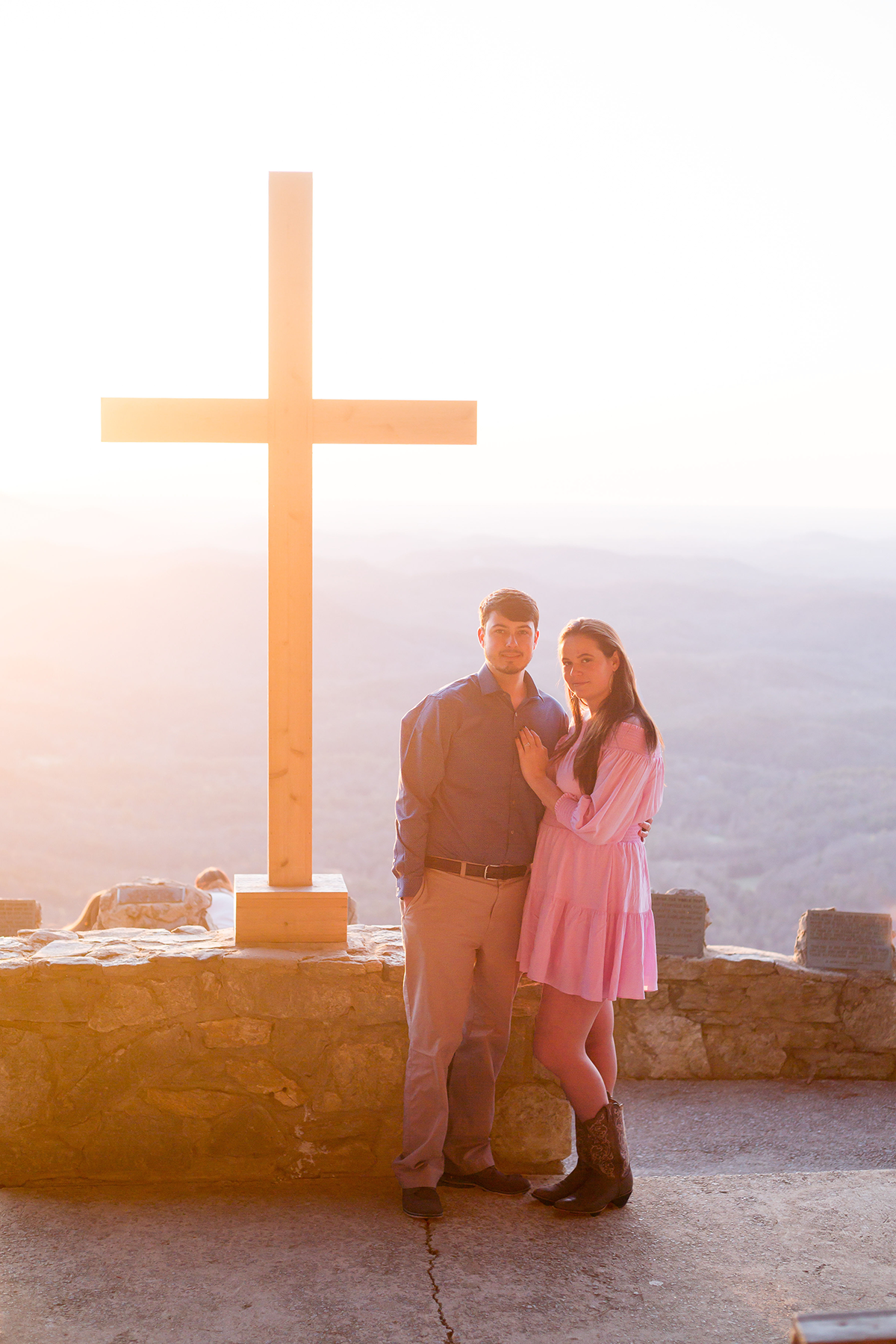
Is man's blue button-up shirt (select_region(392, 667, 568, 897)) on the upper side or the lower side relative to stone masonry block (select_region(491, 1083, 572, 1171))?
upper

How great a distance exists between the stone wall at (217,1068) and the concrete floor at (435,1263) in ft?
0.33

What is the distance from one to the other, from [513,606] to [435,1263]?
1.74 m

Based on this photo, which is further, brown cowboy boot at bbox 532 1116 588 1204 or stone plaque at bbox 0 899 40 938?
stone plaque at bbox 0 899 40 938

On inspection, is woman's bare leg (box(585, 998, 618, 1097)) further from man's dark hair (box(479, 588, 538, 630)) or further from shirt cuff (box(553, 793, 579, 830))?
man's dark hair (box(479, 588, 538, 630))

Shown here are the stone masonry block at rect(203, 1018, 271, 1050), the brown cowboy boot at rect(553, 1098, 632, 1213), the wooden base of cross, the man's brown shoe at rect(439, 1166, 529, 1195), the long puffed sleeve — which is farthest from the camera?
the wooden base of cross

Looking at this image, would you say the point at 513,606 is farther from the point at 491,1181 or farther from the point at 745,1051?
the point at 745,1051

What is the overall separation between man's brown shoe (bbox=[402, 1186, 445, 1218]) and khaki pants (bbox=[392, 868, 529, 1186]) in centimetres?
2

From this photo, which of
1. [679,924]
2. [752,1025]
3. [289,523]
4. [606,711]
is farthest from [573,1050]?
[752,1025]

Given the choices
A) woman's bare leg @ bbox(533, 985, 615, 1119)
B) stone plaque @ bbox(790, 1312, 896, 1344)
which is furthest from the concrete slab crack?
stone plaque @ bbox(790, 1312, 896, 1344)

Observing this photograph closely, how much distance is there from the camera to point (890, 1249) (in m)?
2.91

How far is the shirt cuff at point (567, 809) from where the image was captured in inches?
117

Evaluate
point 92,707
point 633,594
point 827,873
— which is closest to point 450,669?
point 633,594

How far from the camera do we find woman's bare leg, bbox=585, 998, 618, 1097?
317 cm

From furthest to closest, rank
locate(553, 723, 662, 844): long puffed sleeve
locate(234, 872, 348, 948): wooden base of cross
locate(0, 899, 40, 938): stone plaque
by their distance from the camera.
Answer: locate(0, 899, 40, 938): stone plaque, locate(234, 872, 348, 948): wooden base of cross, locate(553, 723, 662, 844): long puffed sleeve
